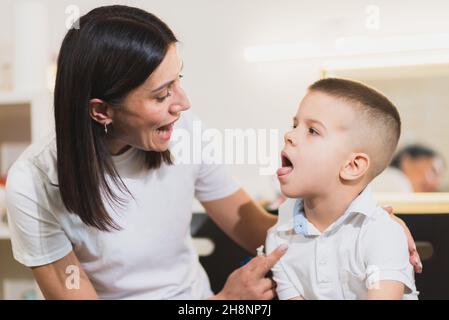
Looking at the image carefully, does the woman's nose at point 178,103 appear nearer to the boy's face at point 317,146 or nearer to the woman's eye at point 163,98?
the woman's eye at point 163,98

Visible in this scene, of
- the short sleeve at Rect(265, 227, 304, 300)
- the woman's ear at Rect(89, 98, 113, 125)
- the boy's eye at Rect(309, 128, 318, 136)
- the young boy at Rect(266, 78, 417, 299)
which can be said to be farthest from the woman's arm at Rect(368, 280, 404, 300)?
the woman's ear at Rect(89, 98, 113, 125)

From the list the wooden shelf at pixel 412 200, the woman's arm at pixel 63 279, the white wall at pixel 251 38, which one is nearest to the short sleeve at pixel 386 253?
the wooden shelf at pixel 412 200

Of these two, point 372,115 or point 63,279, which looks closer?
point 372,115

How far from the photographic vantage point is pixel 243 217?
0.92 meters

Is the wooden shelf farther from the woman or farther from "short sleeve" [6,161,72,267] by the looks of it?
"short sleeve" [6,161,72,267]

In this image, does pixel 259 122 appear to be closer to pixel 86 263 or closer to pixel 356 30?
pixel 356 30

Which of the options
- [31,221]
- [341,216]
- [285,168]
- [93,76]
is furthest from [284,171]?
[31,221]

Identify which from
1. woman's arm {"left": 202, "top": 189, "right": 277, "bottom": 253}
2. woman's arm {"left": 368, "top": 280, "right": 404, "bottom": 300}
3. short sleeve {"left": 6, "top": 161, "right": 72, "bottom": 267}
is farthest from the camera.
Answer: woman's arm {"left": 202, "top": 189, "right": 277, "bottom": 253}

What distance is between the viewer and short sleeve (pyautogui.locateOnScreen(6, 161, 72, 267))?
753 millimetres

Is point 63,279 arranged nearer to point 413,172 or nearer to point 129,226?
point 129,226

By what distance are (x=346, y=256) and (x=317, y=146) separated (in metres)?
0.17

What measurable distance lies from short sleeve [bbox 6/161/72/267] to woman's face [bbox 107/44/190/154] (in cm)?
15

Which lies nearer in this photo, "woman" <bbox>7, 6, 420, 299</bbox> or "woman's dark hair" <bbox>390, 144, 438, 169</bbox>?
"woman" <bbox>7, 6, 420, 299</bbox>

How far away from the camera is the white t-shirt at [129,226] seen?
2.50 feet
